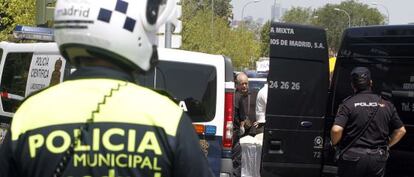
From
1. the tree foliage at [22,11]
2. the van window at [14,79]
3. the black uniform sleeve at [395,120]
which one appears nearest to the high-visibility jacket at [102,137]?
the black uniform sleeve at [395,120]

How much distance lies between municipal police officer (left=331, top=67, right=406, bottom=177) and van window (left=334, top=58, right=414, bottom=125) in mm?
483

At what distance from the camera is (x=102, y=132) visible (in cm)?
174

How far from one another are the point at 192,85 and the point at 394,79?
2.00m

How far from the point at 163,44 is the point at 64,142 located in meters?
9.87

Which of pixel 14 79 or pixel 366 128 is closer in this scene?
pixel 366 128

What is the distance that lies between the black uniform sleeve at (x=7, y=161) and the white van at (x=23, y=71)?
5580 mm

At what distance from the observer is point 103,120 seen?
1752mm

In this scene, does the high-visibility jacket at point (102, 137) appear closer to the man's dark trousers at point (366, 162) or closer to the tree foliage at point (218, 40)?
the man's dark trousers at point (366, 162)

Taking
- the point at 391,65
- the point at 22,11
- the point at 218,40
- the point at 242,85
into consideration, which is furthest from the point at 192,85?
the point at 218,40

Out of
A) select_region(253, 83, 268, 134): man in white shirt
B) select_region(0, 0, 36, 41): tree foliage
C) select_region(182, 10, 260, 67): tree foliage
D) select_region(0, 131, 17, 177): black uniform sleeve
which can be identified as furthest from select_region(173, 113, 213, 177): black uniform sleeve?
select_region(182, 10, 260, 67): tree foliage

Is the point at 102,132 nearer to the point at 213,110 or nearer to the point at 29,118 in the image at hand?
the point at 29,118

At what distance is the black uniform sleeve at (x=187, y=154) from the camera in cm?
176

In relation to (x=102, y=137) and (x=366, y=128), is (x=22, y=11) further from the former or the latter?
(x=102, y=137)

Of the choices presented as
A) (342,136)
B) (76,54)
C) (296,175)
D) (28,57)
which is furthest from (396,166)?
(76,54)
